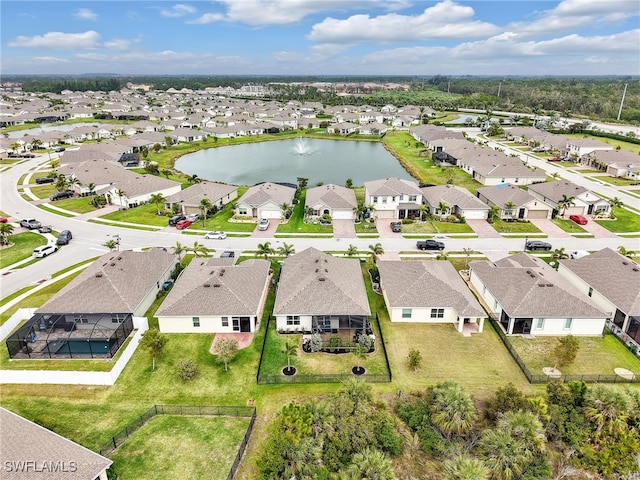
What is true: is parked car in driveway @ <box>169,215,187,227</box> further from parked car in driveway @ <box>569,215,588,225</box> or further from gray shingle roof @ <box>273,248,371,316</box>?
parked car in driveway @ <box>569,215,588,225</box>

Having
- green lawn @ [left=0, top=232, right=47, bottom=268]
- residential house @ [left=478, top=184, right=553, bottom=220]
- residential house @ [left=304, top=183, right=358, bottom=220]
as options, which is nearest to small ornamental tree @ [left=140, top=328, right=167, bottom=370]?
green lawn @ [left=0, top=232, right=47, bottom=268]

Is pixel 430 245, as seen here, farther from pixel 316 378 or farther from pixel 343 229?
Answer: pixel 316 378

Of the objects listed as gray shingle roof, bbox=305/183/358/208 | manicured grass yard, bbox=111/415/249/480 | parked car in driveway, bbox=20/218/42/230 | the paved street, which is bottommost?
manicured grass yard, bbox=111/415/249/480

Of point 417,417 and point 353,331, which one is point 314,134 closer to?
point 353,331

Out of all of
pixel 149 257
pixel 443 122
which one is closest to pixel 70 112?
pixel 443 122

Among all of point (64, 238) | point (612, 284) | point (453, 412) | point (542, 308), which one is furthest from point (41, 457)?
point (612, 284)

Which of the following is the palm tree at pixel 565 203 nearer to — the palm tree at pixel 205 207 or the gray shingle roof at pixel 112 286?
the palm tree at pixel 205 207

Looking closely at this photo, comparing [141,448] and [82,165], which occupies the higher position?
[82,165]
